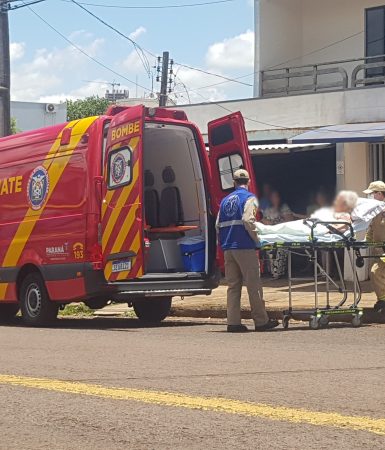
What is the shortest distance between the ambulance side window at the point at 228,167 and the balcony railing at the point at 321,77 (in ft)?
22.4

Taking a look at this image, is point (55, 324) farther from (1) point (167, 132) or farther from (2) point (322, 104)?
(2) point (322, 104)

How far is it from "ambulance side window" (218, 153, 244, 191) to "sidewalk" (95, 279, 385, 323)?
1854 millimetres

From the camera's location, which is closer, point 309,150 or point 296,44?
point 309,150

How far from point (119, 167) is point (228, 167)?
1.57 metres

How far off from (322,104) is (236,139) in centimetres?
627

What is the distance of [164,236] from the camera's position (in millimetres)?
11781

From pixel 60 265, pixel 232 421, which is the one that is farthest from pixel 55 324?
pixel 232 421

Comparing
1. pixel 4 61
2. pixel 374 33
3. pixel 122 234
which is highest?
pixel 374 33

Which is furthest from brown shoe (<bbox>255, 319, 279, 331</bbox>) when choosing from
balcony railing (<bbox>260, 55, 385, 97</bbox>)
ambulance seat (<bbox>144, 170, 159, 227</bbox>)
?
balcony railing (<bbox>260, 55, 385, 97</bbox>)

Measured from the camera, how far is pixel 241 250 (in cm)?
1025

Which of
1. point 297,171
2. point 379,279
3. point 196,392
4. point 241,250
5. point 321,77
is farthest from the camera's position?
point 321,77

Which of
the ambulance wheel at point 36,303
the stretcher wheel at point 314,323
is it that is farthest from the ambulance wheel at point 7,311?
the stretcher wheel at point 314,323

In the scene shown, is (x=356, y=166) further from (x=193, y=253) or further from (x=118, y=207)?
(x=118, y=207)

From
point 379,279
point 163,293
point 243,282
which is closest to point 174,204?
point 163,293
